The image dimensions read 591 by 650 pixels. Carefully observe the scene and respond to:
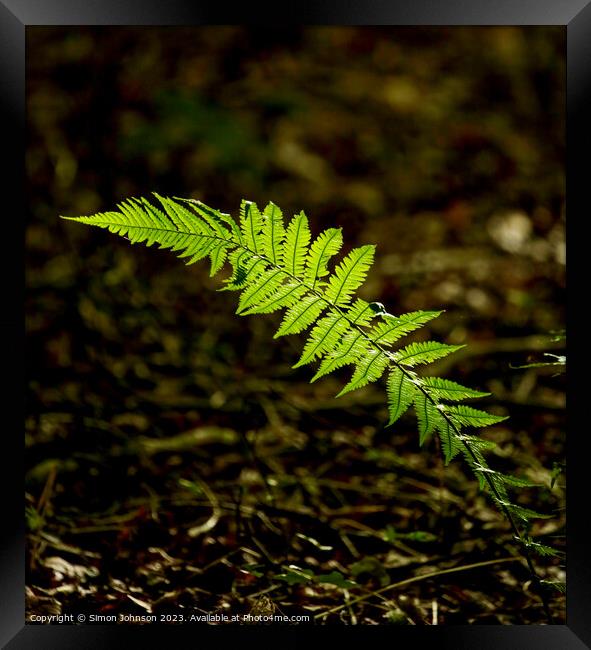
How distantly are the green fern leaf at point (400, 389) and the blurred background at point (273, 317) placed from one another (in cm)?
76

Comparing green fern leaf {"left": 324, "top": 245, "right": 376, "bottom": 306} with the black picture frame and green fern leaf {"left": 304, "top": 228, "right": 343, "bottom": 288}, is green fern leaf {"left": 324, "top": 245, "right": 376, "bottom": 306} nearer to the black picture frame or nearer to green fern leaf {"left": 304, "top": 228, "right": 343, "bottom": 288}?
green fern leaf {"left": 304, "top": 228, "right": 343, "bottom": 288}

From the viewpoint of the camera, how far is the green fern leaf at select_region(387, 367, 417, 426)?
37.9 inches

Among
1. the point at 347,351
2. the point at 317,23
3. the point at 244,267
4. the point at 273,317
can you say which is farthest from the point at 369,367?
the point at 273,317

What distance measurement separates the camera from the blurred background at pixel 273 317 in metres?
1.64

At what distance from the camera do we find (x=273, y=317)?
2.15 m

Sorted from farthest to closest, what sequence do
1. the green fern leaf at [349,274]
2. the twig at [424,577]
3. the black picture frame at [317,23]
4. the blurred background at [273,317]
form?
the blurred background at [273,317] < the twig at [424,577] < the black picture frame at [317,23] < the green fern leaf at [349,274]

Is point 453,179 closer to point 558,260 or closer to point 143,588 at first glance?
point 558,260

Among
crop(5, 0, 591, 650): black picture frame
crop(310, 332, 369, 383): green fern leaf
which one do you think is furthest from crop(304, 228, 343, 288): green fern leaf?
crop(5, 0, 591, 650): black picture frame

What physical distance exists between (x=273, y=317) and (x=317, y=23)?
3.61ft

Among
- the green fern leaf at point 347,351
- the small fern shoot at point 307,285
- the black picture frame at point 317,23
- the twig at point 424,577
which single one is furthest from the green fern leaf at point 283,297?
the twig at point 424,577

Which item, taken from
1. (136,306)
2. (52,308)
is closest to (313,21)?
(136,306)

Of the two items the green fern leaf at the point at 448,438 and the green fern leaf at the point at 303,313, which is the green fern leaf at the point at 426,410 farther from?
the green fern leaf at the point at 303,313

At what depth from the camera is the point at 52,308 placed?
81.7 inches
